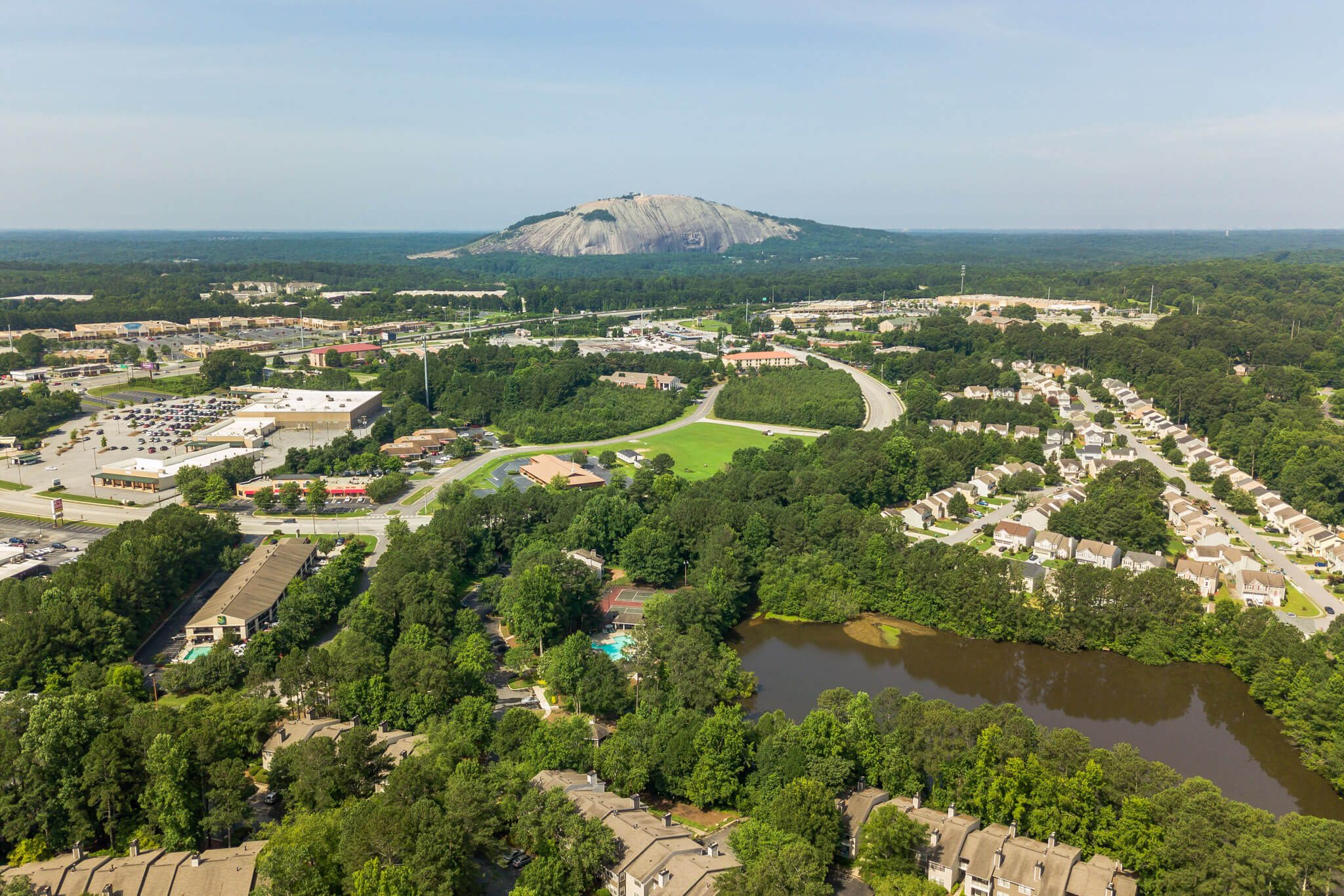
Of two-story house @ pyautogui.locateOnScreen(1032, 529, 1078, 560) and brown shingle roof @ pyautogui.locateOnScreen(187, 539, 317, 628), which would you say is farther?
two-story house @ pyautogui.locateOnScreen(1032, 529, 1078, 560)

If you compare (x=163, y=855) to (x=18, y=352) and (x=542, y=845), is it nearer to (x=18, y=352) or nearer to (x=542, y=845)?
(x=542, y=845)

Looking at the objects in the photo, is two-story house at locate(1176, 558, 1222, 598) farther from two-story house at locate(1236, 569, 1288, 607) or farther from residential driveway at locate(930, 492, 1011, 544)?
residential driveway at locate(930, 492, 1011, 544)

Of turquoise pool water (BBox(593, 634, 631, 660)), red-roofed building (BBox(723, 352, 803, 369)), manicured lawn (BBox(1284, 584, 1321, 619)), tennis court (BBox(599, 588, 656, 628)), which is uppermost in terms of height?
red-roofed building (BBox(723, 352, 803, 369))

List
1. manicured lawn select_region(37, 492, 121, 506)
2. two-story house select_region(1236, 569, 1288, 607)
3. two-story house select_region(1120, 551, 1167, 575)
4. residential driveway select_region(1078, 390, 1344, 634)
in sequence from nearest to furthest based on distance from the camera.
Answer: residential driveway select_region(1078, 390, 1344, 634) → two-story house select_region(1236, 569, 1288, 607) → two-story house select_region(1120, 551, 1167, 575) → manicured lawn select_region(37, 492, 121, 506)

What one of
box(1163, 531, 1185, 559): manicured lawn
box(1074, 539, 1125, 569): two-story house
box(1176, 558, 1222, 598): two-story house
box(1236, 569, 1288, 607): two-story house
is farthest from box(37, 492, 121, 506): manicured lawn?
box(1236, 569, 1288, 607): two-story house

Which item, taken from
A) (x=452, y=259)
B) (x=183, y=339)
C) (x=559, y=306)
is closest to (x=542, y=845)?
(x=183, y=339)

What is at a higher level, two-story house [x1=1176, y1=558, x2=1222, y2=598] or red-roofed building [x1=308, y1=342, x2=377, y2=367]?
red-roofed building [x1=308, y1=342, x2=377, y2=367]

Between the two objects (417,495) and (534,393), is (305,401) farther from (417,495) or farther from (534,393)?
(417,495)
